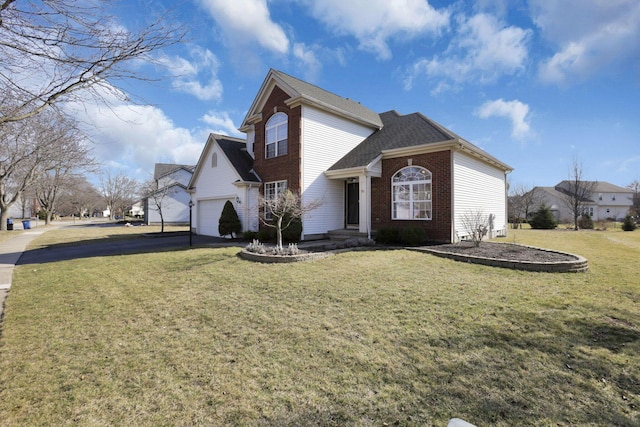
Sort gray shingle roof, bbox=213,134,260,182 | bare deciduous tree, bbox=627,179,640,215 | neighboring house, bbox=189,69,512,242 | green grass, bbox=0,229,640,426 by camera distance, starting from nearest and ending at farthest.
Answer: green grass, bbox=0,229,640,426
neighboring house, bbox=189,69,512,242
gray shingle roof, bbox=213,134,260,182
bare deciduous tree, bbox=627,179,640,215

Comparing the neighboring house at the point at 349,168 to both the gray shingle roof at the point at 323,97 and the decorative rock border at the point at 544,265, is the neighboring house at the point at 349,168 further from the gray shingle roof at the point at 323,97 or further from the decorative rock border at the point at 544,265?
the decorative rock border at the point at 544,265

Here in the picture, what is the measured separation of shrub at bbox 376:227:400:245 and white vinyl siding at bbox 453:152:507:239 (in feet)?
7.69

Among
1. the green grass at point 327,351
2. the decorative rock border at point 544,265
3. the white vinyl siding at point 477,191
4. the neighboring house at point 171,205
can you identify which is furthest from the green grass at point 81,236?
the decorative rock border at point 544,265

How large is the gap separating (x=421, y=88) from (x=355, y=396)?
54.8 ft

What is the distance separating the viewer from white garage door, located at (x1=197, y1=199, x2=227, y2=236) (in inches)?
716

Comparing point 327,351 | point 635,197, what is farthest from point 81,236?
point 635,197

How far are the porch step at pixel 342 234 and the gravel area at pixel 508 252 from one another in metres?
3.92

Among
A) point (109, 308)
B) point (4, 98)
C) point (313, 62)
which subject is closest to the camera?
point (4, 98)

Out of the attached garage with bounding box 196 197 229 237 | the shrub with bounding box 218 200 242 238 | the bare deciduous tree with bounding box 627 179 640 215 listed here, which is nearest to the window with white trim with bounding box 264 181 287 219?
the shrub with bounding box 218 200 242 238

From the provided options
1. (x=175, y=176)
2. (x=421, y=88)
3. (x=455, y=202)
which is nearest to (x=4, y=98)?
(x=455, y=202)

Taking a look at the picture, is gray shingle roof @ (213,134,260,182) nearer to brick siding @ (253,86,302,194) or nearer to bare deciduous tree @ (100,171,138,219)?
brick siding @ (253,86,302,194)

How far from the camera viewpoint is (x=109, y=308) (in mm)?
5590

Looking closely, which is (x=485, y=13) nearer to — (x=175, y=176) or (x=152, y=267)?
(x=152, y=267)

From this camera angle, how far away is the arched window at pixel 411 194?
41.8 feet
